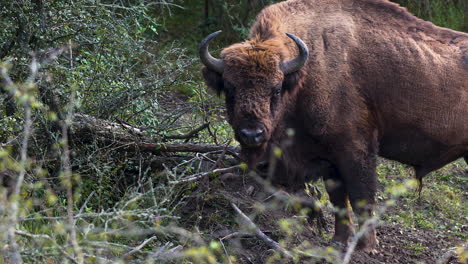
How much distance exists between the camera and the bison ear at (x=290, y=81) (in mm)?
5652

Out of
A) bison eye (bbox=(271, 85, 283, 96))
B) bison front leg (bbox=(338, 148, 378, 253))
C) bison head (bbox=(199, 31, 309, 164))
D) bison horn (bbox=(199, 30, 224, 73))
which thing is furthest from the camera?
bison front leg (bbox=(338, 148, 378, 253))

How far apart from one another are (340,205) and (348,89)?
1285mm

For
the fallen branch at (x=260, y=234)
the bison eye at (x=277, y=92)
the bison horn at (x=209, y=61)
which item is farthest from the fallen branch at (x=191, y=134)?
the fallen branch at (x=260, y=234)

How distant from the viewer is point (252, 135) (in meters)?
5.31

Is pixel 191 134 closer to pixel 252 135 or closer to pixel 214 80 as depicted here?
pixel 214 80

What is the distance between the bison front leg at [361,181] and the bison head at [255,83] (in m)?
0.84

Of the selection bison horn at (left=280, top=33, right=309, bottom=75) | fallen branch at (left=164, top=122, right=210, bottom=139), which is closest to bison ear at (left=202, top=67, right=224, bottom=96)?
fallen branch at (left=164, top=122, right=210, bottom=139)

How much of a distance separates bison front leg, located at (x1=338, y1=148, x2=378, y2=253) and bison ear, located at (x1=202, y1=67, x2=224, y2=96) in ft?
4.35

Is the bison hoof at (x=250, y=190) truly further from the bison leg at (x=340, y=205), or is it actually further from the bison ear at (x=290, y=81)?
the bison ear at (x=290, y=81)

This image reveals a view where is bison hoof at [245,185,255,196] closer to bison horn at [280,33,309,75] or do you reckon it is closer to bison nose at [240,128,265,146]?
bison nose at [240,128,265,146]

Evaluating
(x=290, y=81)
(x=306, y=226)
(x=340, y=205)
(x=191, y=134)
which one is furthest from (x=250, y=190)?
→ (x=290, y=81)

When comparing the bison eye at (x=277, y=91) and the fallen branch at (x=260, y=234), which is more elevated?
the bison eye at (x=277, y=91)

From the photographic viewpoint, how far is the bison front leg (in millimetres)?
5926

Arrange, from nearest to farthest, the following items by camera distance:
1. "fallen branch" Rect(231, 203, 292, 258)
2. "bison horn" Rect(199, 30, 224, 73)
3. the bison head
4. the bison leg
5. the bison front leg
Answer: "fallen branch" Rect(231, 203, 292, 258) < the bison head < "bison horn" Rect(199, 30, 224, 73) < the bison front leg < the bison leg
